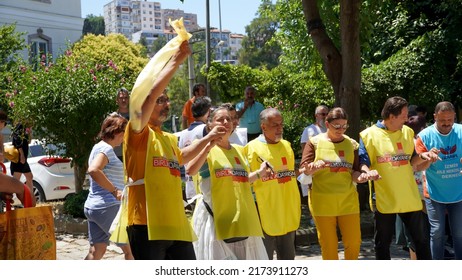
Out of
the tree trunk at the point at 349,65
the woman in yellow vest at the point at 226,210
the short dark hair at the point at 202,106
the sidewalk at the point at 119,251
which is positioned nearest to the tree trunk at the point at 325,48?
the tree trunk at the point at 349,65

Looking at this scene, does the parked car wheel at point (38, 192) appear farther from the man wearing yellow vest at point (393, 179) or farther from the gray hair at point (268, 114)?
the man wearing yellow vest at point (393, 179)

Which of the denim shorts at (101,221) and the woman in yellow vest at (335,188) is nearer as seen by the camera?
the woman in yellow vest at (335,188)

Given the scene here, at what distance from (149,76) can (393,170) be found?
3402mm

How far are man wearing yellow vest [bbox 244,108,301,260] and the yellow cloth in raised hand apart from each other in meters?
2.33

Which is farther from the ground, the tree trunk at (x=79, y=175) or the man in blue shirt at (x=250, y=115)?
the man in blue shirt at (x=250, y=115)

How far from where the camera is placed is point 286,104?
18.6 m

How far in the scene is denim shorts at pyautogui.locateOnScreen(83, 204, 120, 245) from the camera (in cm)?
728

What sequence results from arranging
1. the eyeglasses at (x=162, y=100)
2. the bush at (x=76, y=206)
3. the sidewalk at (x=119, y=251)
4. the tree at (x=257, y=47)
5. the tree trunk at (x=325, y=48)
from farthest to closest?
1. the tree at (x=257, y=47)
2. the bush at (x=76, y=206)
3. the tree trunk at (x=325, y=48)
4. the sidewalk at (x=119, y=251)
5. the eyeglasses at (x=162, y=100)

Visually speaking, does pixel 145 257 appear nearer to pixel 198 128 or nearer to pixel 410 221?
pixel 198 128

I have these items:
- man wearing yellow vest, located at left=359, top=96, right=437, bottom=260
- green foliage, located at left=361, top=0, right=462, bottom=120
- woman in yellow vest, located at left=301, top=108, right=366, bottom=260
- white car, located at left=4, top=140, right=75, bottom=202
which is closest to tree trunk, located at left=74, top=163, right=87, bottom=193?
white car, located at left=4, top=140, right=75, bottom=202

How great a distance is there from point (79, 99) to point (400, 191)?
6.37m

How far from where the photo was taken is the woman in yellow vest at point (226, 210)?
6219 mm

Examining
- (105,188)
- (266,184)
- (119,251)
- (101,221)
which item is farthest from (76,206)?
(266,184)

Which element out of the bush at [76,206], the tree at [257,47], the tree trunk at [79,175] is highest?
the tree at [257,47]
